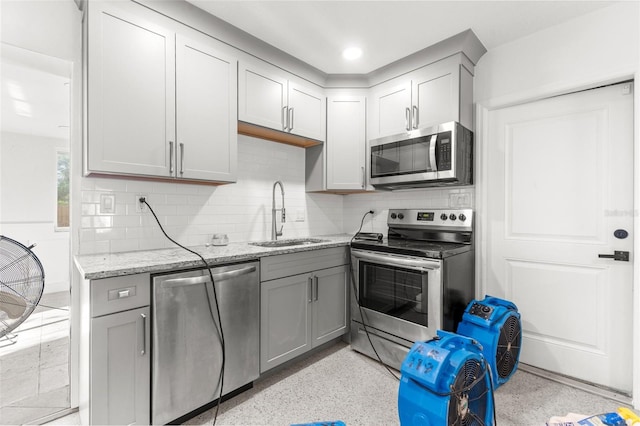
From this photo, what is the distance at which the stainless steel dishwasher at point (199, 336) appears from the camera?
1511mm

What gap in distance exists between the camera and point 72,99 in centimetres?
176

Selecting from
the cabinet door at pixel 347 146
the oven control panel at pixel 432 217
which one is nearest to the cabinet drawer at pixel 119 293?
the cabinet door at pixel 347 146

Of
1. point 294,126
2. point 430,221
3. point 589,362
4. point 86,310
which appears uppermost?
point 294,126

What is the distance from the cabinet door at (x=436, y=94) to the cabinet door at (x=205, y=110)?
5.02 feet

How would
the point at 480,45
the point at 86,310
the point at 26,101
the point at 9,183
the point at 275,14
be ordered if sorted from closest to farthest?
the point at 86,310 < the point at 275,14 < the point at 480,45 < the point at 26,101 < the point at 9,183

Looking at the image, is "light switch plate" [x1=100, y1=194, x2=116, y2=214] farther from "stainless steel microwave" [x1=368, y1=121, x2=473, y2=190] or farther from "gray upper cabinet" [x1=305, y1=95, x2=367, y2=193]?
"stainless steel microwave" [x1=368, y1=121, x2=473, y2=190]

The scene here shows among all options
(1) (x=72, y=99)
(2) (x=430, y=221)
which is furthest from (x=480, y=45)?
(1) (x=72, y=99)

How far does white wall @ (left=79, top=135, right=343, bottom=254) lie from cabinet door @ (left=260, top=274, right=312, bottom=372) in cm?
72

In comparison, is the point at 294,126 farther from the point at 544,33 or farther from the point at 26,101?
the point at 26,101

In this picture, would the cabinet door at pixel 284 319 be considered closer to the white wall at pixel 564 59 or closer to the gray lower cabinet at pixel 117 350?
the gray lower cabinet at pixel 117 350

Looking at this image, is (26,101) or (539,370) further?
(26,101)

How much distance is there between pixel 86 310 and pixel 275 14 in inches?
82.7

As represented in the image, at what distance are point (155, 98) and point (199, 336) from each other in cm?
146

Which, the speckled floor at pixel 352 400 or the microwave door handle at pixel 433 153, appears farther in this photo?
the microwave door handle at pixel 433 153
